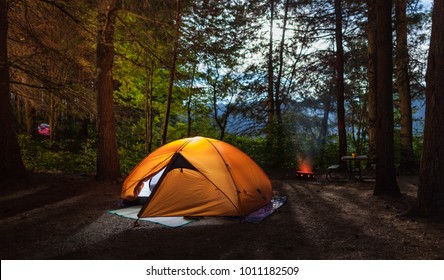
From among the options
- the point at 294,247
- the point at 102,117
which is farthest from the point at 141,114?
the point at 294,247

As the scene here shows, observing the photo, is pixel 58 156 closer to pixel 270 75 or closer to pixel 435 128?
pixel 270 75

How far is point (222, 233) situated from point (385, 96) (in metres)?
5.52

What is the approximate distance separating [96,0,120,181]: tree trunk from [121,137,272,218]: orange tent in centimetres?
274

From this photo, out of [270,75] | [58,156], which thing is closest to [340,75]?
[270,75]

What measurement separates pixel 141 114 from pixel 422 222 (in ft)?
52.0

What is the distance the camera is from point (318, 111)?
1000 inches

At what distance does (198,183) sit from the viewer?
20.7ft

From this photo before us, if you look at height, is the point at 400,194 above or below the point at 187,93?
below

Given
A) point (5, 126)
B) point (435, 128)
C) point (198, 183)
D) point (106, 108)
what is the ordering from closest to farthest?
point (435, 128), point (198, 183), point (5, 126), point (106, 108)

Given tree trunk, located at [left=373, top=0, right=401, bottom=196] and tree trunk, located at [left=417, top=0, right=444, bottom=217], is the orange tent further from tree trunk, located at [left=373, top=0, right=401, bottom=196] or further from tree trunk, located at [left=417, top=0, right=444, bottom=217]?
tree trunk, located at [left=373, top=0, right=401, bottom=196]

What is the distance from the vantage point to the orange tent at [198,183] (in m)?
6.15

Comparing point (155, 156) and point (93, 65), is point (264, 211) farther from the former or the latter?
point (93, 65)

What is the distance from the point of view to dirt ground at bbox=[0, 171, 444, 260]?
4.35m
